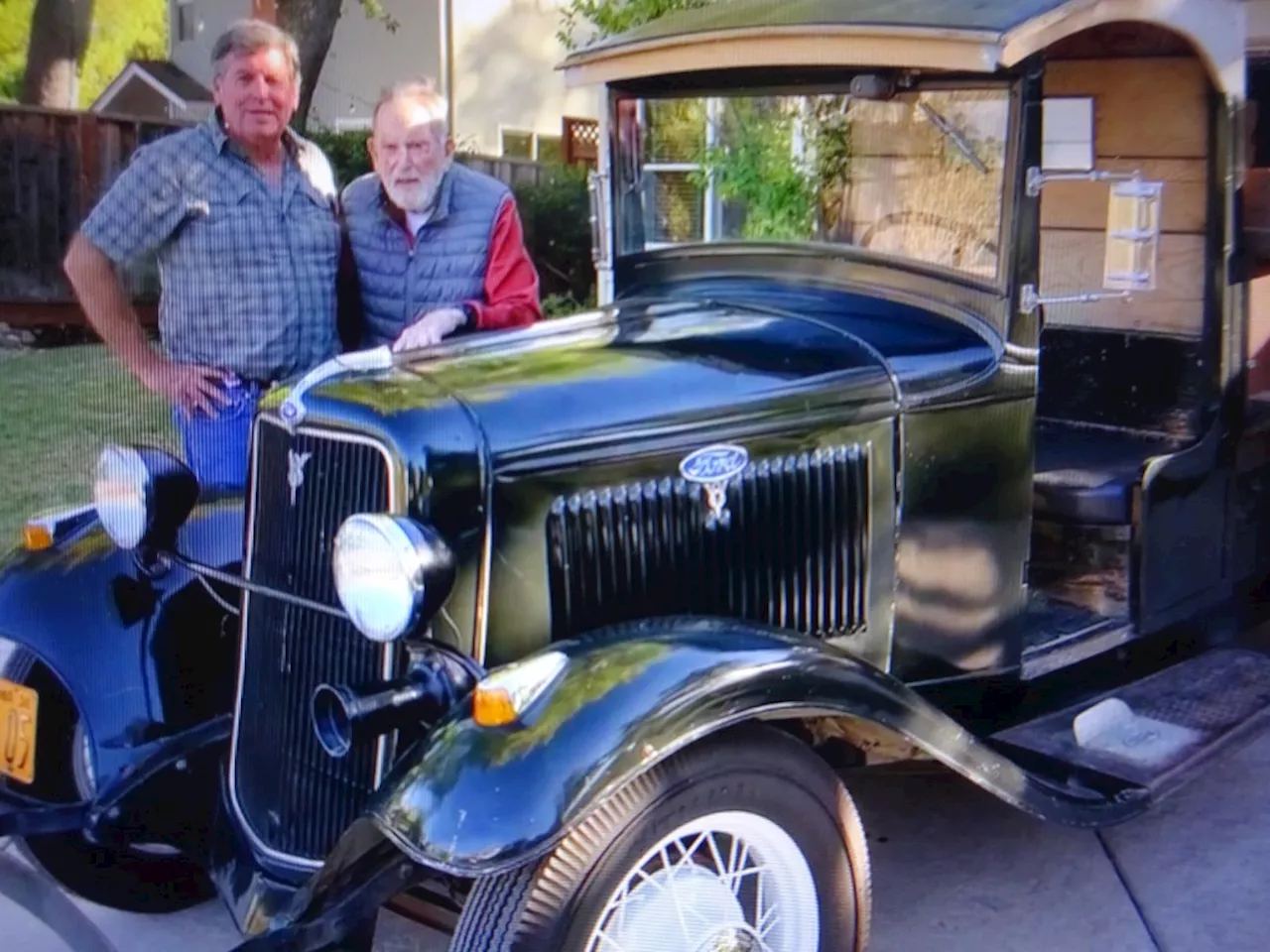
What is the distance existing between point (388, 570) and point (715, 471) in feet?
2.45

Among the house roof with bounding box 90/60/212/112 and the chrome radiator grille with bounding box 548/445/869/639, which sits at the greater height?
the house roof with bounding box 90/60/212/112

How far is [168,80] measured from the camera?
20.8m

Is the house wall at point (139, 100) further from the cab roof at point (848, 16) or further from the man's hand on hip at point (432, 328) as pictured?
the man's hand on hip at point (432, 328)

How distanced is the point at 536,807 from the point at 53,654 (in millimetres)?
1523

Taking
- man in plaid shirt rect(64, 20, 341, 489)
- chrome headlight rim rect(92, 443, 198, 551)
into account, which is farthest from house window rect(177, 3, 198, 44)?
→ chrome headlight rim rect(92, 443, 198, 551)

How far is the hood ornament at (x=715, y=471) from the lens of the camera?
297 centimetres

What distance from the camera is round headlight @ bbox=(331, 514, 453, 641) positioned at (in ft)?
8.38

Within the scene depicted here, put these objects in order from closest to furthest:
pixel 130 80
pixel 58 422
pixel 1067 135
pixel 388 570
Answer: pixel 388 570, pixel 1067 135, pixel 58 422, pixel 130 80

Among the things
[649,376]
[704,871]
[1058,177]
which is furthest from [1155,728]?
[649,376]

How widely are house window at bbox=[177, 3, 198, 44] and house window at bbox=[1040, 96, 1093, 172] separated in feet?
65.9

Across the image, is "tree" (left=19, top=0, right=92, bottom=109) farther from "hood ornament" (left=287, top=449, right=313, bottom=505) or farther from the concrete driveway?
"hood ornament" (left=287, top=449, right=313, bottom=505)

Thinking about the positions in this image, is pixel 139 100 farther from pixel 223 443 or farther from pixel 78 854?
pixel 78 854

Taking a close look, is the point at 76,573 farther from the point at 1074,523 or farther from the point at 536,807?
the point at 1074,523

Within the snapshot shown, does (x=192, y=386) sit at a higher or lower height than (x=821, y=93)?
lower
